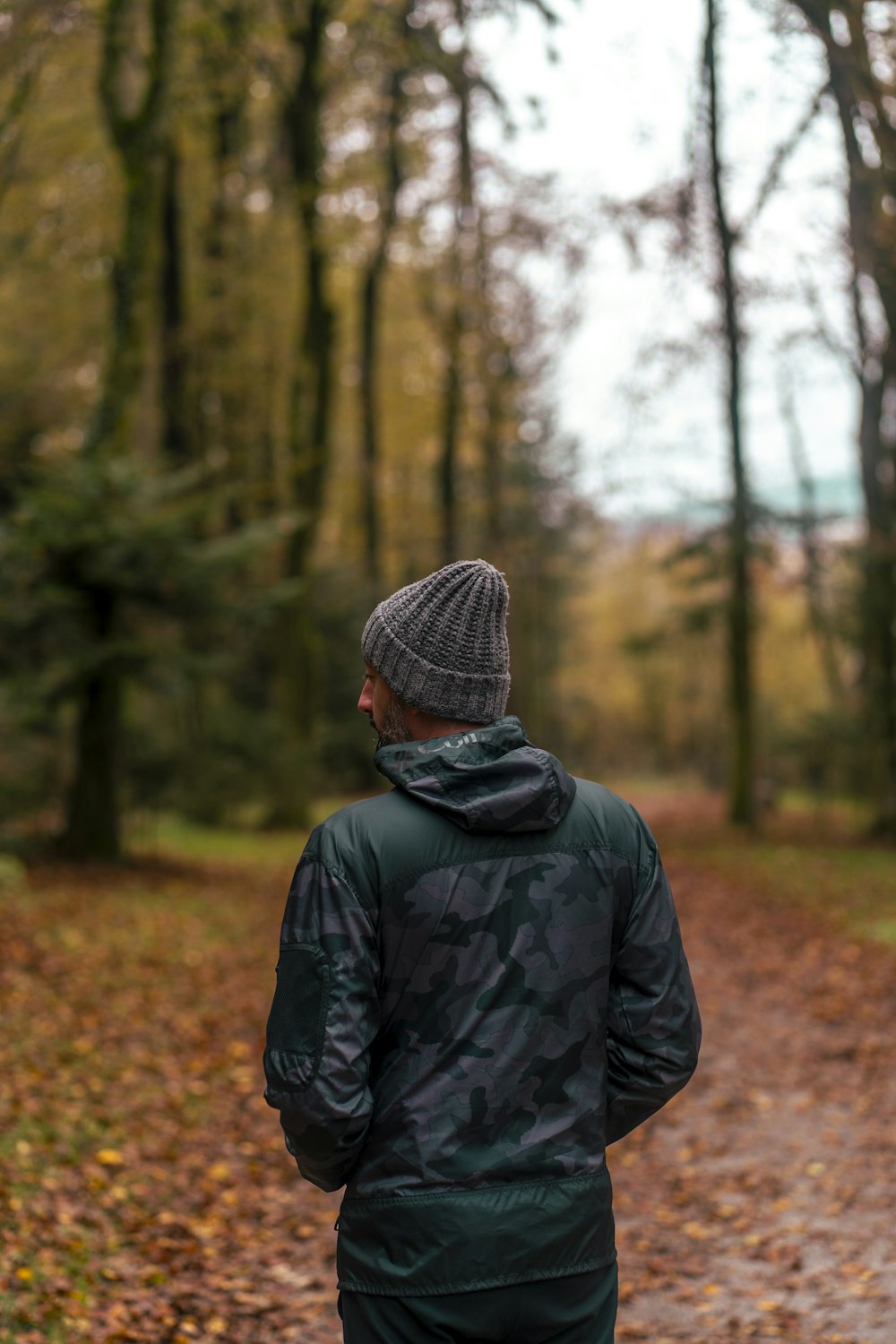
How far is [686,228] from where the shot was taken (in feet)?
43.4

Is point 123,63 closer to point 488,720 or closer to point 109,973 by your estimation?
point 109,973

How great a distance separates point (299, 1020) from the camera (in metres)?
2.22

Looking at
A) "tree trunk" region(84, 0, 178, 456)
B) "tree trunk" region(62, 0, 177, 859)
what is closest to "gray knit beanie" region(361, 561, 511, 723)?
"tree trunk" region(62, 0, 177, 859)

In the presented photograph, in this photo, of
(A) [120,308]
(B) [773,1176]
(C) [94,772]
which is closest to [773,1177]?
(B) [773,1176]

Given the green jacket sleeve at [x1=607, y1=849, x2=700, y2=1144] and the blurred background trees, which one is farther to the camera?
A: the blurred background trees

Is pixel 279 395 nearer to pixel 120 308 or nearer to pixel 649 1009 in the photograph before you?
pixel 120 308

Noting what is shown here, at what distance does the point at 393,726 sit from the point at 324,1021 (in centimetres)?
57

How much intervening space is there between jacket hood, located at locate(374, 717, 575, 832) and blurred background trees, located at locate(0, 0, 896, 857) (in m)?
7.53

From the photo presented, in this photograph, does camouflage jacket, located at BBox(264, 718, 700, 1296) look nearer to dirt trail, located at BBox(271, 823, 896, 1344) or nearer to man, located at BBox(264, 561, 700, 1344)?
man, located at BBox(264, 561, 700, 1344)

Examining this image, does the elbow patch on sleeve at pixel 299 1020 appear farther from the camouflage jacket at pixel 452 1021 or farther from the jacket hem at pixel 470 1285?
the jacket hem at pixel 470 1285

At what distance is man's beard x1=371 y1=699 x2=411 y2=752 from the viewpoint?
243cm

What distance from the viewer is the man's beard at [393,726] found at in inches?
95.8

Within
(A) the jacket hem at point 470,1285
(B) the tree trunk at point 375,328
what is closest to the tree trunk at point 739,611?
(B) the tree trunk at point 375,328

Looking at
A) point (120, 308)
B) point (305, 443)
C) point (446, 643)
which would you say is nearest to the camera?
point (446, 643)
